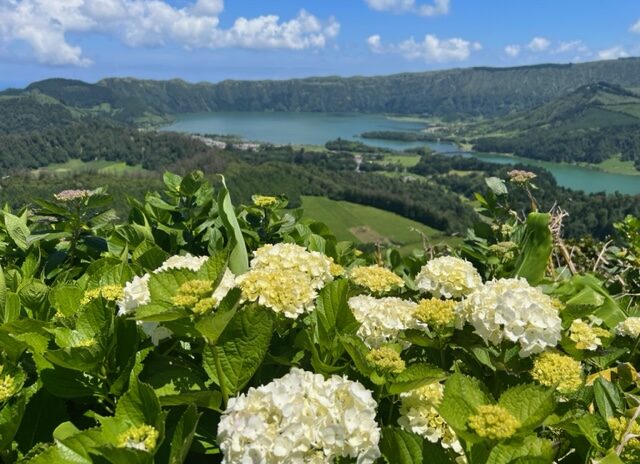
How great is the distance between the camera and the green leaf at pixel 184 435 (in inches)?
50.8

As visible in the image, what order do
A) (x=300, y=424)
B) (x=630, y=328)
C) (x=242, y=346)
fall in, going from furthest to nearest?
(x=630, y=328), (x=242, y=346), (x=300, y=424)

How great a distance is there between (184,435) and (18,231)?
8.42ft

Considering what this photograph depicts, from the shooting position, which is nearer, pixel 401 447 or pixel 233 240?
pixel 401 447

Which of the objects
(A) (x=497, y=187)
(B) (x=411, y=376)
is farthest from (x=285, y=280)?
(A) (x=497, y=187)

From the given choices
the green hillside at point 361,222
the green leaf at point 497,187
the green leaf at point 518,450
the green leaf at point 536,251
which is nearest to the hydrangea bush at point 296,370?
the green leaf at point 518,450

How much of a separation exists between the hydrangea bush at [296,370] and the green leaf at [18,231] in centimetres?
63

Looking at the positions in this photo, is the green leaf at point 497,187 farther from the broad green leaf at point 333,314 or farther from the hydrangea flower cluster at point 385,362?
the hydrangea flower cluster at point 385,362

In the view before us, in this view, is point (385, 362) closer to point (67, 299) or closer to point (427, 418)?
point (427, 418)

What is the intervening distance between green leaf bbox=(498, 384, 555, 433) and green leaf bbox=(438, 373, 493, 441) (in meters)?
0.06

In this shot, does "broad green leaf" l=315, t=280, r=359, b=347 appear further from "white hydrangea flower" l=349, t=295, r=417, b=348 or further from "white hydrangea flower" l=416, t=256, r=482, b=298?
"white hydrangea flower" l=416, t=256, r=482, b=298

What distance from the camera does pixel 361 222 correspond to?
108 meters

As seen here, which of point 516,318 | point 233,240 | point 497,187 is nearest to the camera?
point 516,318

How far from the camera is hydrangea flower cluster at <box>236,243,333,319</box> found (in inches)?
76.7

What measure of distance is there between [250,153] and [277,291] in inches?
6673
